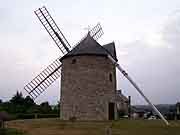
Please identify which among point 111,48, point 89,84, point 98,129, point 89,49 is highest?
point 111,48

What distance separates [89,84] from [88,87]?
0.87 feet

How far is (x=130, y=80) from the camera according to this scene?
28.5m

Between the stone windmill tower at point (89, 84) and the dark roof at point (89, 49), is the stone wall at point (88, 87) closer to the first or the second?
the stone windmill tower at point (89, 84)

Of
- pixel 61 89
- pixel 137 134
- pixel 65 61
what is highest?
pixel 65 61

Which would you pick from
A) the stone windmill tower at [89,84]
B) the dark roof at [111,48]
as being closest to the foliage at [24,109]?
the stone windmill tower at [89,84]

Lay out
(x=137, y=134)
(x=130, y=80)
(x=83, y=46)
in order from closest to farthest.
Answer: (x=137, y=134) < (x=130, y=80) < (x=83, y=46)

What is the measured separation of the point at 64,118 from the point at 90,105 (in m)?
3.17

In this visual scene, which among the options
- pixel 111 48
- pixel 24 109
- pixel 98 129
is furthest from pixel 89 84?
pixel 24 109

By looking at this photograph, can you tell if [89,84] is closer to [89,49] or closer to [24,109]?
[89,49]

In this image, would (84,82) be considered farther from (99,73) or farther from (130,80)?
(130,80)

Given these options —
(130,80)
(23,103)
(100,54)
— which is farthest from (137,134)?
(23,103)

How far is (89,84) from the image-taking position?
29203 mm

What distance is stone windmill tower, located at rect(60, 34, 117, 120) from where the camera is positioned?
1148 inches

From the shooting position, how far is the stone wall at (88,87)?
95.6 ft
